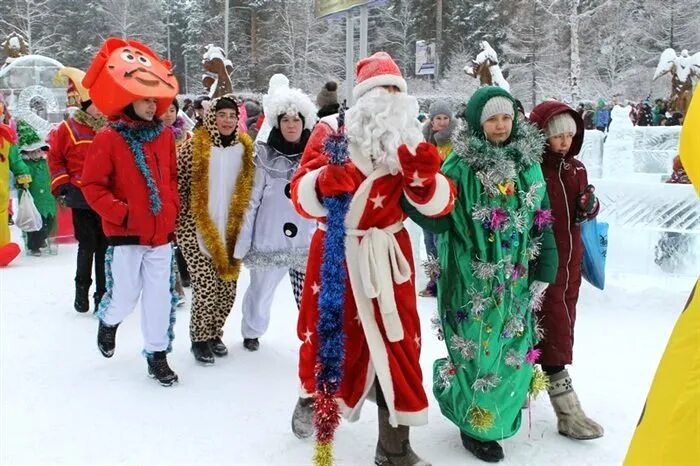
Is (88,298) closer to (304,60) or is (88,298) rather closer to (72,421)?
(72,421)

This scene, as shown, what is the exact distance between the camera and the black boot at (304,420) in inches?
140

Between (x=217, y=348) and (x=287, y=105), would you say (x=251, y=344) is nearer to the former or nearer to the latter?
(x=217, y=348)

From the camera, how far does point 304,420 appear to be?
356 centimetres

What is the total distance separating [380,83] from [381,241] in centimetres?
73

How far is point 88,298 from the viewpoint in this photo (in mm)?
6016

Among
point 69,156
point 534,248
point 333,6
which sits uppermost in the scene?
point 333,6

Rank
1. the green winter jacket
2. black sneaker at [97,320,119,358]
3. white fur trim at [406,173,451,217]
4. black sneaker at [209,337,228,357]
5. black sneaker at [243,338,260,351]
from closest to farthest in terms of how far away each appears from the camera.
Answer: white fur trim at [406,173,451,217]
black sneaker at [97,320,119,358]
black sneaker at [209,337,228,357]
black sneaker at [243,338,260,351]
the green winter jacket

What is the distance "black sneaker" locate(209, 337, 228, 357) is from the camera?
15.8 ft

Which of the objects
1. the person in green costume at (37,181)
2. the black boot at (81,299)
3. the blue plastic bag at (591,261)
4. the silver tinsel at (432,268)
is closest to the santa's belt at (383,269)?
the silver tinsel at (432,268)

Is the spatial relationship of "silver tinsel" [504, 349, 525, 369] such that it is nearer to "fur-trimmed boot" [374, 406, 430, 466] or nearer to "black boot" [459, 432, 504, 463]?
"black boot" [459, 432, 504, 463]

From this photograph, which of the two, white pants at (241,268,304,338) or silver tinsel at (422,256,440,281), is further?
white pants at (241,268,304,338)

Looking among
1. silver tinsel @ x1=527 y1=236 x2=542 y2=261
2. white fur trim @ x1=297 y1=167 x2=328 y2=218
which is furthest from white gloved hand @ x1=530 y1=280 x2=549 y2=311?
white fur trim @ x1=297 y1=167 x2=328 y2=218

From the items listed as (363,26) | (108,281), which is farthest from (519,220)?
(363,26)

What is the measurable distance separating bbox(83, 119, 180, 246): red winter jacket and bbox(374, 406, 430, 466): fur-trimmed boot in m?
1.87
